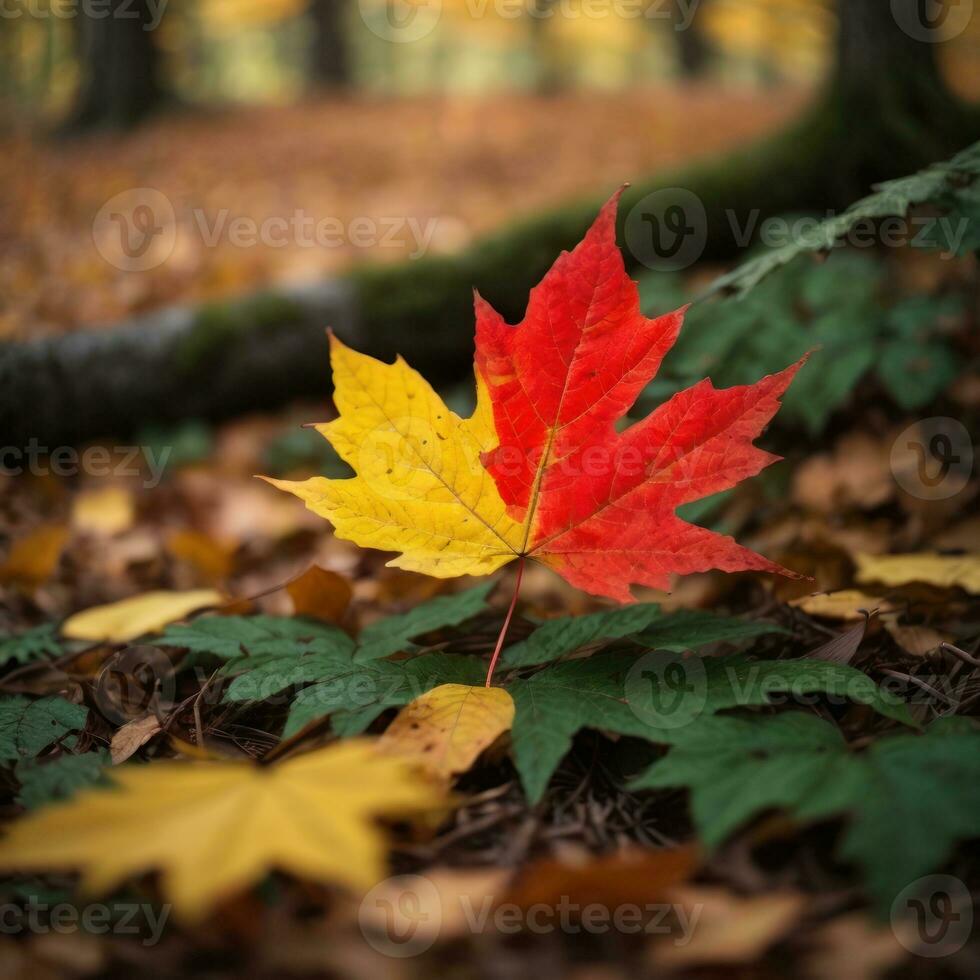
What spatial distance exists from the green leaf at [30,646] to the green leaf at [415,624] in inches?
23.7

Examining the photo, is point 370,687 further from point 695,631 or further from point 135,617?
point 135,617

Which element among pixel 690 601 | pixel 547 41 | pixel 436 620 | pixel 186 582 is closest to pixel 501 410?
pixel 436 620

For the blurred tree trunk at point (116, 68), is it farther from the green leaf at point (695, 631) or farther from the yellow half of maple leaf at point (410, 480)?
the green leaf at point (695, 631)

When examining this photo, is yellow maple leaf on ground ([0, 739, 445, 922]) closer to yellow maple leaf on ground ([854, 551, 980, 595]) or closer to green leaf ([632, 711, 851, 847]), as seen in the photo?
green leaf ([632, 711, 851, 847])

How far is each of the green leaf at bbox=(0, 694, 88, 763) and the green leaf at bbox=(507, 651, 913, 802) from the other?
0.60m

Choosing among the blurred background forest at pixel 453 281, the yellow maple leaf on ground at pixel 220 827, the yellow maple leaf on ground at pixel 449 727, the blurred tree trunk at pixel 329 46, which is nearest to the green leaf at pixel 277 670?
the yellow maple leaf on ground at pixel 449 727

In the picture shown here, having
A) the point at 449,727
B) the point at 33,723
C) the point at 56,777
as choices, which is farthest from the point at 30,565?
the point at 449,727

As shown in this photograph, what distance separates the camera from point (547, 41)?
18.0 meters

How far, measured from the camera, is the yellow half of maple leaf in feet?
3.20

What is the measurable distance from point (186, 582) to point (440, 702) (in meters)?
1.23

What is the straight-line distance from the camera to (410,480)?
3.31ft

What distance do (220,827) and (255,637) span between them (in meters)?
0.51

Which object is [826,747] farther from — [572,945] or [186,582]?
[186,582]

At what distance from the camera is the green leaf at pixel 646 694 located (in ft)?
2.72
